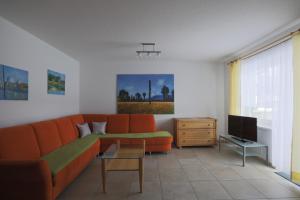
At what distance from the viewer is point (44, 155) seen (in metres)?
2.81

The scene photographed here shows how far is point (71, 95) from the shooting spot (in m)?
4.88

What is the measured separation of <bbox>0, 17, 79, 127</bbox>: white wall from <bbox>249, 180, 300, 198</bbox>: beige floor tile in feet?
12.5

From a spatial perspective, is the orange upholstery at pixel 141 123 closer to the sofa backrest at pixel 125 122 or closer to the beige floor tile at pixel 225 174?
the sofa backrest at pixel 125 122

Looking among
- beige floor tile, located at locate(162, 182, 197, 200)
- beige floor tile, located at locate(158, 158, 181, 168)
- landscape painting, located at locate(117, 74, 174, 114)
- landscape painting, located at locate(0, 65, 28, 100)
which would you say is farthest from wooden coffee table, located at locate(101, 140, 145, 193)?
landscape painting, located at locate(117, 74, 174, 114)

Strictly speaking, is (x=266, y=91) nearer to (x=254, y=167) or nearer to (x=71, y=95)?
(x=254, y=167)

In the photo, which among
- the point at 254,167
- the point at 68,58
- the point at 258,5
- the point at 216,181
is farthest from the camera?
the point at 68,58

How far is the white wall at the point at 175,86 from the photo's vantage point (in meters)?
5.34

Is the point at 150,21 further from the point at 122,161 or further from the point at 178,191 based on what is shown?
the point at 178,191

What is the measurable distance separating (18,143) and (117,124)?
104 inches

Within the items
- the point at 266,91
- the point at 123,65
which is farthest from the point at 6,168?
the point at 266,91

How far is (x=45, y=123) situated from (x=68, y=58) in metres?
2.18

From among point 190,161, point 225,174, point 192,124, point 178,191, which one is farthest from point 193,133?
point 178,191

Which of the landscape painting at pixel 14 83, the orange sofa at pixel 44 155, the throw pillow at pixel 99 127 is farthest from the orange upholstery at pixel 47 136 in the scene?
the throw pillow at pixel 99 127

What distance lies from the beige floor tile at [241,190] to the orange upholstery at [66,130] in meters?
2.95
